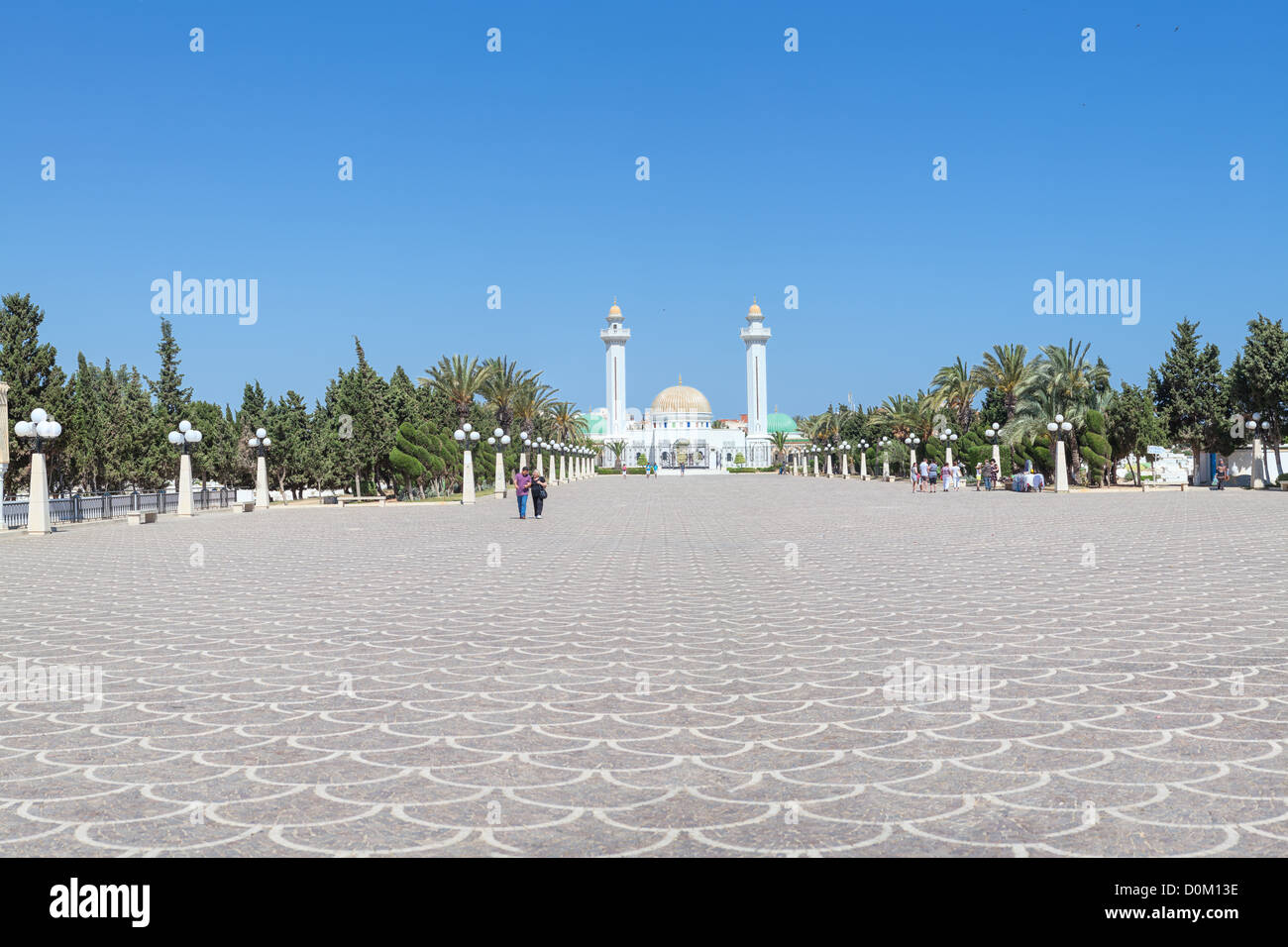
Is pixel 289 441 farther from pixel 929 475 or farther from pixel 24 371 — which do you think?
pixel 929 475

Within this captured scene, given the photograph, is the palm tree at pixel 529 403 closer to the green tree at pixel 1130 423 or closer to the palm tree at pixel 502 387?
the palm tree at pixel 502 387

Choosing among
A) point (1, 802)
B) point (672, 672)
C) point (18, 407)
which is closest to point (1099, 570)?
point (672, 672)

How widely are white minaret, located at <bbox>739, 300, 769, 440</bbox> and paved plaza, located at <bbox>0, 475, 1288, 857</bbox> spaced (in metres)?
141

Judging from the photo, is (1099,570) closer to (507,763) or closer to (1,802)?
(507,763)

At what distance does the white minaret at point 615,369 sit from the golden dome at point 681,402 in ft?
60.8

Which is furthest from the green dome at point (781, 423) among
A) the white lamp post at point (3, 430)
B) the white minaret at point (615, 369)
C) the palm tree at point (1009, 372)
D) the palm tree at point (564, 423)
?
the white lamp post at point (3, 430)

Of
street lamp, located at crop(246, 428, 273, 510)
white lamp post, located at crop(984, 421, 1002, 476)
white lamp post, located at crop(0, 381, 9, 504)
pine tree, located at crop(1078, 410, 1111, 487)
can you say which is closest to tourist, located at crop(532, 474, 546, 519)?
white lamp post, located at crop(0, 381, 9, 504)

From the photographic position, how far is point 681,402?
17175 cm

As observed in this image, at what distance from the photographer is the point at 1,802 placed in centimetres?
414

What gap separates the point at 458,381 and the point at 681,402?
12119cm

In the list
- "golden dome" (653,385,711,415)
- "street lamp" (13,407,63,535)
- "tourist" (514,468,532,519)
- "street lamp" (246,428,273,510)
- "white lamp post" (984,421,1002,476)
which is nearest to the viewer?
"street lamp" (13,407,63,535)

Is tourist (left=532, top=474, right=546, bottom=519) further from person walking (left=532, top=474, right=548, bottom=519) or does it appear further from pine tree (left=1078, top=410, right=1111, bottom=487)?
pine tree (left=1078, top=410, right=1111, bottom=487)

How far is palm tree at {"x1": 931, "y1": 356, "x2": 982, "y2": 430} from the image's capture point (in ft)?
195

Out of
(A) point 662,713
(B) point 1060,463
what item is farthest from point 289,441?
(A) point 662,713
